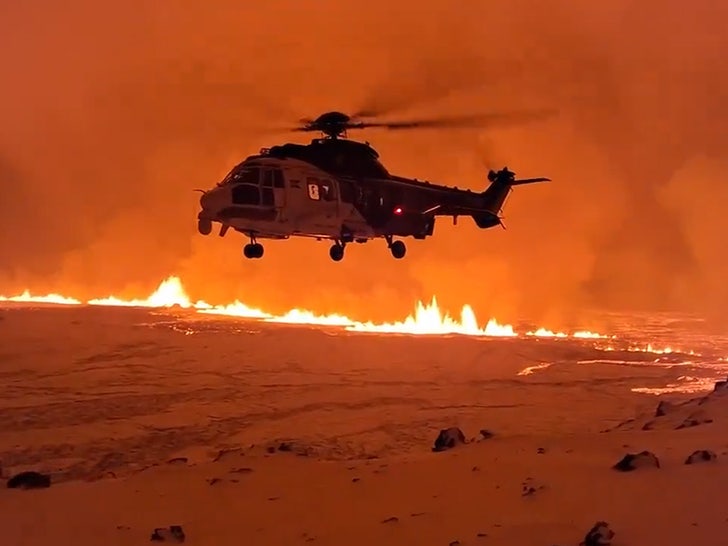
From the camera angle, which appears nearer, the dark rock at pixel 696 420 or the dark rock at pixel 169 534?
the dark rock at pixel 169 534

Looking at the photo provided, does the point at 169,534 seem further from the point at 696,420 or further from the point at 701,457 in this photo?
the point at 696,420

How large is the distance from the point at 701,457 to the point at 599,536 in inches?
92.9

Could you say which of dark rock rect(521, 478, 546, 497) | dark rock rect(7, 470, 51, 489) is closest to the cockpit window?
dark rock rect(7, 470, 51, 489)

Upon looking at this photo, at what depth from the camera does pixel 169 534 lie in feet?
20.8

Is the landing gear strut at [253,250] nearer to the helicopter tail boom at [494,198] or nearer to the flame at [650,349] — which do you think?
the helicopter tail boom at [494,198]

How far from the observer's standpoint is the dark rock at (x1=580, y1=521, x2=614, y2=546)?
5212 mm

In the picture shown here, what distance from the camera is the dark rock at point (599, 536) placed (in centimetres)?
521

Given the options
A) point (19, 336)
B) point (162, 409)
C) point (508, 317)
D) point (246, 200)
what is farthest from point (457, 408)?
point (508, 317)

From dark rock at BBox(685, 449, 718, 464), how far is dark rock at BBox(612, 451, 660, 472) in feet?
1.03

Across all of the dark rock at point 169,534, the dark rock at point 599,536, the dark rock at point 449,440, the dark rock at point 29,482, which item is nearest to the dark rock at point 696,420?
the dark rock at point 449,440

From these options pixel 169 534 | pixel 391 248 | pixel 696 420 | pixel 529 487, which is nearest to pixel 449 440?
pixel 529 487

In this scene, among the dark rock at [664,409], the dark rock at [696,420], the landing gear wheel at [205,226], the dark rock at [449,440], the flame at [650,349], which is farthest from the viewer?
the flame at [650,349]

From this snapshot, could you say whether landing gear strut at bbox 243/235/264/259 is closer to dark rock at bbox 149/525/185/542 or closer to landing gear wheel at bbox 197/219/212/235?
landing gear wheel at bbox 197/219/212/235

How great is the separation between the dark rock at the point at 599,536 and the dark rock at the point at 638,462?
177 cm
